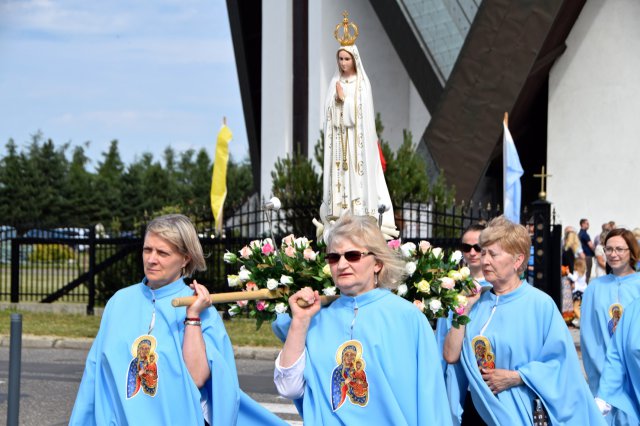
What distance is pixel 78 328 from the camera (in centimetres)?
1576

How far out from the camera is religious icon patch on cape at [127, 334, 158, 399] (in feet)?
15.3

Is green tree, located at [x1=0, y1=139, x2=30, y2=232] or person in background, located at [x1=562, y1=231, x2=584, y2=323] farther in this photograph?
green tree, located at [x1=0, y1=139, x2=30, y2=232]

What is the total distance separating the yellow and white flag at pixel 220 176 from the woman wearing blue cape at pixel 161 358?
15.2 metres

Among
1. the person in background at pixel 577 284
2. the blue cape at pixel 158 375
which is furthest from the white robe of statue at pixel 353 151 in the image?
the blue cape at pixel 158 375

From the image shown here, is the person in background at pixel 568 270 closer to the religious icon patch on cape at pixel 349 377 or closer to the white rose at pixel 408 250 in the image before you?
the white rose at pixel 408 250

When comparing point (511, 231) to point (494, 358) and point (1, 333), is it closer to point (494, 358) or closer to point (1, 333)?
point (494, 358)

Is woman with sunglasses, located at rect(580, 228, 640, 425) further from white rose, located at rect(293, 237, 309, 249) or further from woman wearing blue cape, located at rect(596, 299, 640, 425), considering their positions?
white rose, located at rect(293, 237, 309, 249)

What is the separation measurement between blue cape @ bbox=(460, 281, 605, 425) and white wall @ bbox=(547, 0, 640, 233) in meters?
20.6

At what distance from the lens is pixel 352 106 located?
13.8m

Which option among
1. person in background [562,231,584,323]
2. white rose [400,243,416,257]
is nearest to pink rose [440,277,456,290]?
white rose [400,243,416,257]

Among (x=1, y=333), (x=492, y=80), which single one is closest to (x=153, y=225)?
(x=1, y=333)

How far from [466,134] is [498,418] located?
1949 centimetres

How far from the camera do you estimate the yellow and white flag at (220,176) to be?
2039 cm

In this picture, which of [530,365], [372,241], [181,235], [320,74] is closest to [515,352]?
[530,365]
